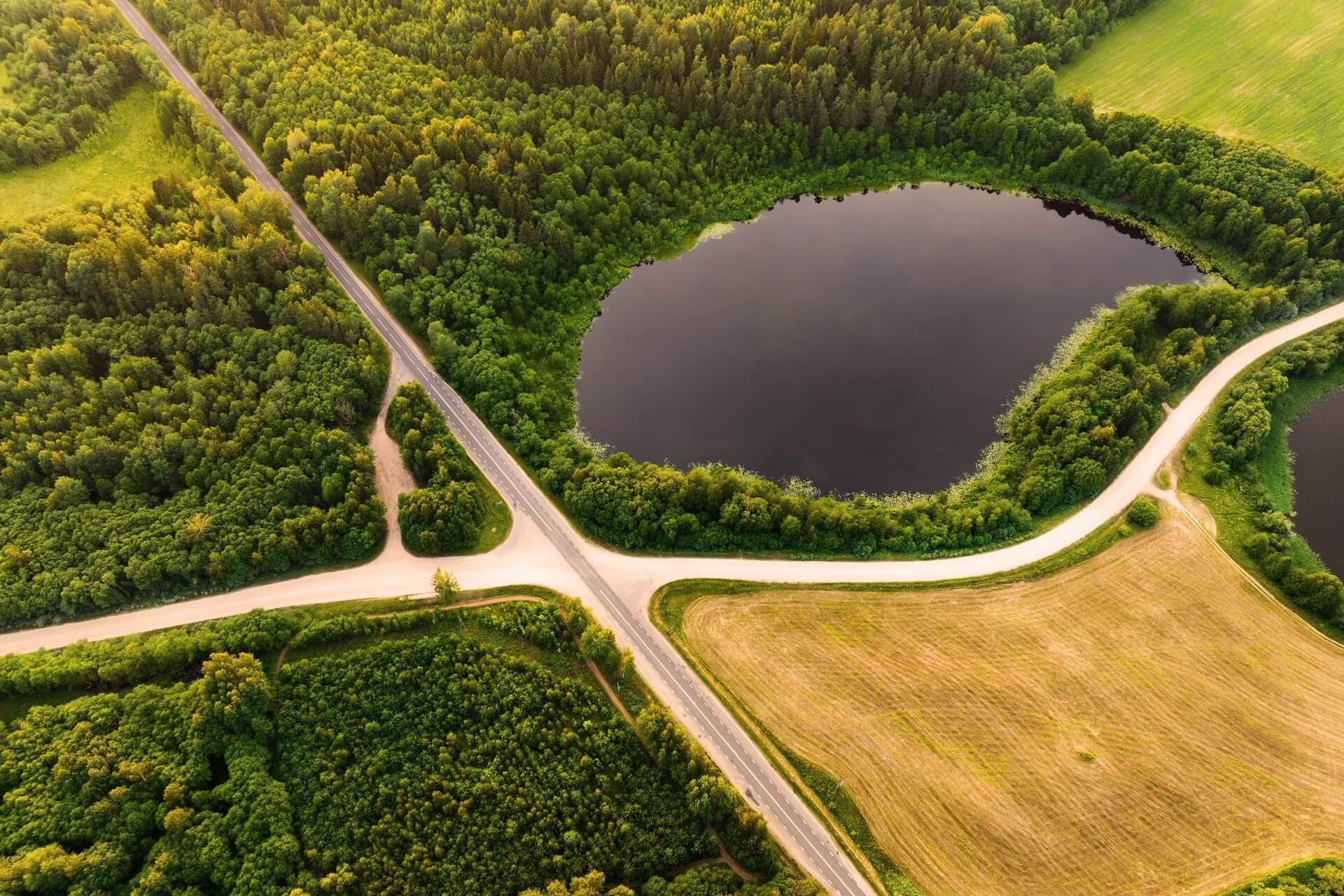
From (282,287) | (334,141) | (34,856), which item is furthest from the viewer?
(334,141)

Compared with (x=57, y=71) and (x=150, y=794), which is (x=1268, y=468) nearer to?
(x=150, y=794)

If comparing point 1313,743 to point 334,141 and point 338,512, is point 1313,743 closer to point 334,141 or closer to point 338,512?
point 338,512

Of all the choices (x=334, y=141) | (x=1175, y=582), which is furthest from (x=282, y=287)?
(x=1175, y=582)

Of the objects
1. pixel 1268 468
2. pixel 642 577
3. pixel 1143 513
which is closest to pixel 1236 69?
pixel 1268 468

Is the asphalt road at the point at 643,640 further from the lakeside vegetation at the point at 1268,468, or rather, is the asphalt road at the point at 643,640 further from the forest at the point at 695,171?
the lakeside vegetation at the point at 1268,468

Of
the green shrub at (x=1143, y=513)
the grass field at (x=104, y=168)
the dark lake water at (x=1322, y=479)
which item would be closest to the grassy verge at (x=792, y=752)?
A: the green shrub at (x=1143, y=513)

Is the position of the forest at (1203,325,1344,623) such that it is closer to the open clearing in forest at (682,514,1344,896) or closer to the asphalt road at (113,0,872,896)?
the open clearing in forest at (682,514,1344,896)
